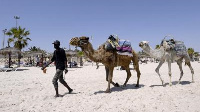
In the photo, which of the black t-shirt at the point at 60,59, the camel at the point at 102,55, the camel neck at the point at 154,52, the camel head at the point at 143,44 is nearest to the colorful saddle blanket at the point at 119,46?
the camel at the point at 102,55

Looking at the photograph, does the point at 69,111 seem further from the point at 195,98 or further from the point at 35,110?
the point at 195,98

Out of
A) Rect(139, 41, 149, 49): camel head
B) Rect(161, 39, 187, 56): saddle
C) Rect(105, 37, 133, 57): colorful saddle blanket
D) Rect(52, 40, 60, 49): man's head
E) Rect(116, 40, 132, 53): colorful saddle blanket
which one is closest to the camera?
Rect(52, 40, 60, 49): man's head

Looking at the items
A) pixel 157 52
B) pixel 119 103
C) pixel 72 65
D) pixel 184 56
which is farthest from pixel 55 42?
pixel 72 65

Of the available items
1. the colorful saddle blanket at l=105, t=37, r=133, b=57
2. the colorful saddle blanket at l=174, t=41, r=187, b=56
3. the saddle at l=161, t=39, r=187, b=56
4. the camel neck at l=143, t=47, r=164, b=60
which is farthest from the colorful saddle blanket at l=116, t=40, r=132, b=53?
the colorful saddle blanket at l=174, t=41, r=187, b=56

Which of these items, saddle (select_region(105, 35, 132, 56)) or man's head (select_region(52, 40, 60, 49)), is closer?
man's head (select_region(52, 40, 60, 49))

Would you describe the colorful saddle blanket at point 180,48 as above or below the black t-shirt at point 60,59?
above

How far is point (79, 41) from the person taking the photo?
294 inches

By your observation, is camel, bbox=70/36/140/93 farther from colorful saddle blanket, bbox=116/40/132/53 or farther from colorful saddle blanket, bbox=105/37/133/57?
colorful saddle blanket, bbox=116/40/132/53

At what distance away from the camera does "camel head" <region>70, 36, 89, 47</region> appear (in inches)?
291

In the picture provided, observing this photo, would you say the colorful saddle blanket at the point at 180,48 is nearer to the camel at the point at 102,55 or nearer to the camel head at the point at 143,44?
the camel head at the point at 143,44

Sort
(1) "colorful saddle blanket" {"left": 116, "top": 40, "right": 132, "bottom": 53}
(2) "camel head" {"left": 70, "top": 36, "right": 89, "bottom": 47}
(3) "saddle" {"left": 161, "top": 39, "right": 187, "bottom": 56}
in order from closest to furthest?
(2) "camel head" {"left": 70, "top": 36, "right": 89, "bottom": 47} → (1) "colorful saddle blanket" {"left": 116, "top": 40, "right": 132, "bottom": 53} → (3) "saddle" {"left": 161, "top": 39, "right": 187, "bottom": 56}

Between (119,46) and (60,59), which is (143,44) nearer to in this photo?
(119,46)

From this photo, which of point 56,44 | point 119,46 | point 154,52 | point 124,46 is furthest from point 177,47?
point 56,44

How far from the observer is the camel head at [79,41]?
739cm
